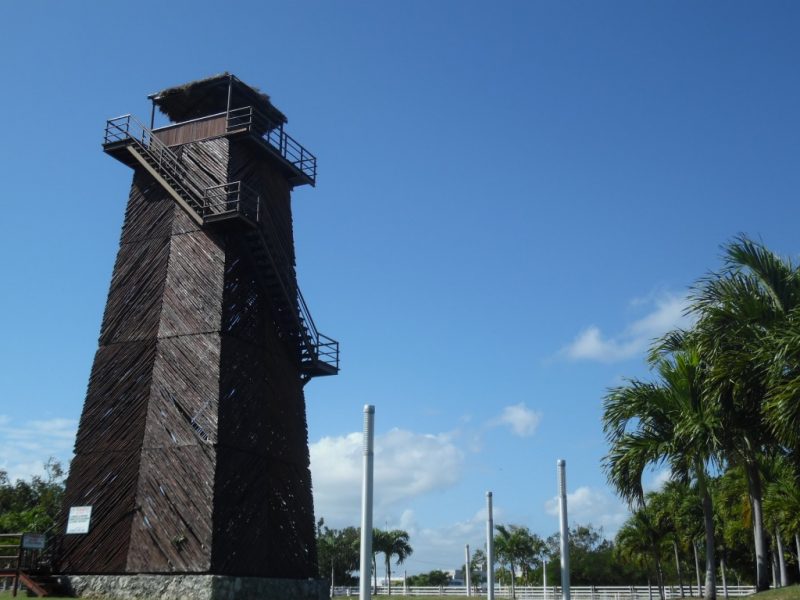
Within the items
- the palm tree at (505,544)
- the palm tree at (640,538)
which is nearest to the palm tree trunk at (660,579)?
the palm tree at (640,538)

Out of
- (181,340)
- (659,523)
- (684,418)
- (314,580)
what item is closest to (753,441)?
(684,418)

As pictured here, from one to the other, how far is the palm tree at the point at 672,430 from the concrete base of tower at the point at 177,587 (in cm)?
1058

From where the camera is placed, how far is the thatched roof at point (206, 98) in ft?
98.0

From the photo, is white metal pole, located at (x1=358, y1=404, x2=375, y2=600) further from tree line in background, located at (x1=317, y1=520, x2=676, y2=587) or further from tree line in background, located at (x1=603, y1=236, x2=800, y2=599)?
tree line in background, located at (x1=317, y1=520, x2=676, y2=587)

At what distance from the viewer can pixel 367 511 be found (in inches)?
619

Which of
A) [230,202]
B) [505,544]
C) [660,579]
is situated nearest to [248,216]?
[230,202]

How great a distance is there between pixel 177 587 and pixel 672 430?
13.6m

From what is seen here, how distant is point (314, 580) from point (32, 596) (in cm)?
839

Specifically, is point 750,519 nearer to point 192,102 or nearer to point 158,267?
point 158,267

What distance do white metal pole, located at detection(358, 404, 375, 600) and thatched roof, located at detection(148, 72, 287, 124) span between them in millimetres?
17593

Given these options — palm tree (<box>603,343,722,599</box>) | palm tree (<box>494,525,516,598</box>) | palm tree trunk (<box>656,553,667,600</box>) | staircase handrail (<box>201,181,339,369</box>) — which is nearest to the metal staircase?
staircase handrail (<box>201,181,339,369</box>)

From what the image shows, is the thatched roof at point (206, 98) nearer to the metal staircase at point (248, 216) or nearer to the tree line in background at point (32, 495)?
the metal staircase at point (248, 216)

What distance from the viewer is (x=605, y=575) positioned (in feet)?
243

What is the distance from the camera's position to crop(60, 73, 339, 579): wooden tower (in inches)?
936
